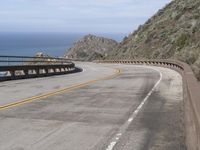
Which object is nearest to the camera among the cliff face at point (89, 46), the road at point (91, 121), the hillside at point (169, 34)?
the road at point (91, 121)

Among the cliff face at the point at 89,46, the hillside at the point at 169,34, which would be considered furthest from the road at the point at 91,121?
the cliff face at the point at 89,46

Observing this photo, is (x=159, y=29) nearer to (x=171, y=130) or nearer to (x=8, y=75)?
(x=8, y=75)

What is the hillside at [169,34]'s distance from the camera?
5736cm

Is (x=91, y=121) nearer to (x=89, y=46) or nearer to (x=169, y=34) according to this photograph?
(x=169, y=34)

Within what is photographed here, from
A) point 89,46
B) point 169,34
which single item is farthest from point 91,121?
point 89,46

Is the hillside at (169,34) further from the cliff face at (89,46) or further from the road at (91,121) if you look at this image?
the cliff face at (89,46)

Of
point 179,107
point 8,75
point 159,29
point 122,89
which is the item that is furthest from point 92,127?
point 159,29

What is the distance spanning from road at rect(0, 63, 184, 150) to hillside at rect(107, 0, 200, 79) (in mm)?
35148

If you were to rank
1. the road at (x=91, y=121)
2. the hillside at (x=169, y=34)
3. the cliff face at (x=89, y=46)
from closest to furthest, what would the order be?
the road at (x=91, y=121)
the hillside at (x=169, y=34)
the cliff face at (x=89, y=46)

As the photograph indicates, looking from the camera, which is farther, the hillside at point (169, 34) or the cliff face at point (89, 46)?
the cliff face at point (89, 46)

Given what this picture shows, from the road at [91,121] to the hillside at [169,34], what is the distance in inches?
1384

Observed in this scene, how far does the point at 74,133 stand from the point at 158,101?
6.33 meters

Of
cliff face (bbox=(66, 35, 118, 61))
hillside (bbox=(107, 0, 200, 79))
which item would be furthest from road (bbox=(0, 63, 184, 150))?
cliff face (bbox=(66, 35, 118, 61))

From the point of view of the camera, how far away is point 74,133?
10.7 m
